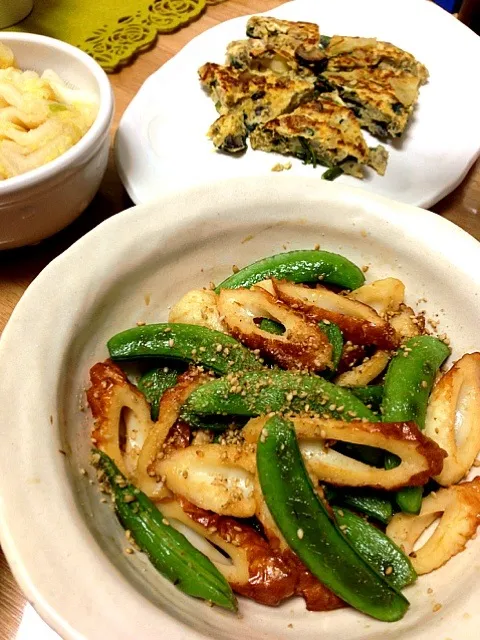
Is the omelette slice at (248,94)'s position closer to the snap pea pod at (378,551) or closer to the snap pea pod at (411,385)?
the snap pea pod at (411,385)

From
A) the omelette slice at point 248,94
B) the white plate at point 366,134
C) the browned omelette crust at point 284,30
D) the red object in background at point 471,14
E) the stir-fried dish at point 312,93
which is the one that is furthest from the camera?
the red object in background at point 471,14

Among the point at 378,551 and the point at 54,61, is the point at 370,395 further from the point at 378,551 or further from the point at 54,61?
the point at 54,61

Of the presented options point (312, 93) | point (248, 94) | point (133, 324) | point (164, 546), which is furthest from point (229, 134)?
point (164, 546)

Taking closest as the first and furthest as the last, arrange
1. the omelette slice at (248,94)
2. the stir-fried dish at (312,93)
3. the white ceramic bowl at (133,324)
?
the white ceramic bowl at (133,324), the stir-fried dish at (312,93), the omelette slice at (248,94)

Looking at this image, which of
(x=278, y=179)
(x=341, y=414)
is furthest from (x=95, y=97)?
(x=341, y=414)

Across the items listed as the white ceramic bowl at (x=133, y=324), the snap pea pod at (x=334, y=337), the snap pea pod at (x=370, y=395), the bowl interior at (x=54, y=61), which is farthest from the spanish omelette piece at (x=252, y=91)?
the snap pea pod at (x=370, y=395)

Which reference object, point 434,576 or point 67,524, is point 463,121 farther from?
point 67,524

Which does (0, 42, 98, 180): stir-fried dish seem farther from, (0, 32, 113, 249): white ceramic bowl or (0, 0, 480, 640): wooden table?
(0, 0, 480, 640): wooden table
